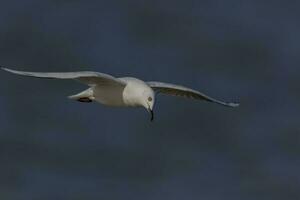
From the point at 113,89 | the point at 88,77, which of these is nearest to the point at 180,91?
the point at 113,89

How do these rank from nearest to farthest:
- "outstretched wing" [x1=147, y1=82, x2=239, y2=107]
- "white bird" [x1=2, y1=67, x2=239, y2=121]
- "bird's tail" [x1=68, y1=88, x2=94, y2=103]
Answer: "white bird" [x1=2, y1=67, x2=239, y2=121]
"bird's tail" [x1=68, y1=88, x2=94, y2=103]
"outstretched wing" [x1=147, y1=82, x2=239, y2=107]

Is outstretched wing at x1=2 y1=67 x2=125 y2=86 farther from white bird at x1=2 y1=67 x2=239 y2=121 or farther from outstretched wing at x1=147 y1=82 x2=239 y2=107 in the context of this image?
outstretched wing at x1=147 y1=82 x2=239 y2=107

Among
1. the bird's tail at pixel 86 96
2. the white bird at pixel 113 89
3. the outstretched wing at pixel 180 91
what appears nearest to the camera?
the white bird at pixel 113 89

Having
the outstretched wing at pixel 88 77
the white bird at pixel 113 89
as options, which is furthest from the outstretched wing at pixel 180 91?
the outstretched wing at pixel 88 77

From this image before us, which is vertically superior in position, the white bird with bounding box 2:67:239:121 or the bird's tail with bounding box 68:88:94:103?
the white bird with bounding box 2:67:239:121

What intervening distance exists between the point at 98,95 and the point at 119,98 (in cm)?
54

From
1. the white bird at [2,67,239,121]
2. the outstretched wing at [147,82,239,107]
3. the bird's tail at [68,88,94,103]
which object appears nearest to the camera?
Answer: the white bird at [2,67,239,121]

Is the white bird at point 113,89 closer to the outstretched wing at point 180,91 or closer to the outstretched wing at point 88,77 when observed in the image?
the outstretched wing at point 88,77

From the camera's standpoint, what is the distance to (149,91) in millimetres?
27438

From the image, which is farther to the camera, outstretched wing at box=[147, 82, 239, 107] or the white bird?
outstretched wing at box=[147, 82, 239, 107]

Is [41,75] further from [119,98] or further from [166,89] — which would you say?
[166,89]

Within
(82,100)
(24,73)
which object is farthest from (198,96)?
(24,73)

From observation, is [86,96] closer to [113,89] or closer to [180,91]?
[113,89]

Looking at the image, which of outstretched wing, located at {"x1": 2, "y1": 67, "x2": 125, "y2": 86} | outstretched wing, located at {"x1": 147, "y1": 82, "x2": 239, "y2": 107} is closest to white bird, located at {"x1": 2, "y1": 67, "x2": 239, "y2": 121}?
outstretched wing, located at {"x1": 2, "y1": 67, "x2": 125, "y2": 86}
